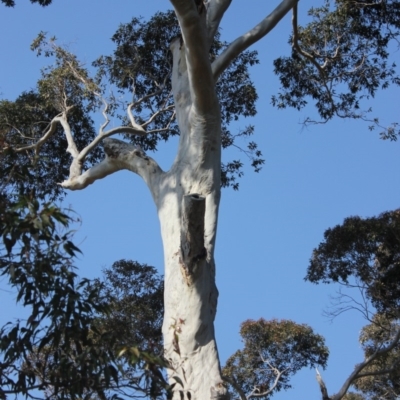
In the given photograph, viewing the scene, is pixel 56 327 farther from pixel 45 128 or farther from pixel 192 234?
pixel 45 128

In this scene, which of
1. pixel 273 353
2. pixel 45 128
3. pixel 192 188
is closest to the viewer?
pixel 192 188

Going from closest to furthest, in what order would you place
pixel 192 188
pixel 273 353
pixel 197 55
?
pixel 197 55
pixel 192 188
pixel 273 353

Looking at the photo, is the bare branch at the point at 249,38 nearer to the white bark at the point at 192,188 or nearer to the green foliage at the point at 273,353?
the white bark at the point at 192,188

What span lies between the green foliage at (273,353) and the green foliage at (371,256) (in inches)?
52.9

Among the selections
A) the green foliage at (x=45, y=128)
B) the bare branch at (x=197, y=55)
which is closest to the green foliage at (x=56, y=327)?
the bare branch at (x=197, y=55)

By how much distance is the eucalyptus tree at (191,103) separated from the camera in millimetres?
7102

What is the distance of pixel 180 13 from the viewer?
7.22 m

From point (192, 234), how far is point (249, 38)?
10.6 ft

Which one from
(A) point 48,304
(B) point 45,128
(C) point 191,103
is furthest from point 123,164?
(A) point 48,304

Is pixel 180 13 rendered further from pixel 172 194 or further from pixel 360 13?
pixel 360 13

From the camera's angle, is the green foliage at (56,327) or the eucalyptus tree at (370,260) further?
the eucalyptus tree at (370,260)

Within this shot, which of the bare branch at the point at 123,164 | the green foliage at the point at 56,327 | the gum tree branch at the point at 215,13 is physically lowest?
the green foliage at the point at 56,327

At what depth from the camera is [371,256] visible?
1349cm

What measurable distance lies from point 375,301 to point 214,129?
Result: 6398 mm
